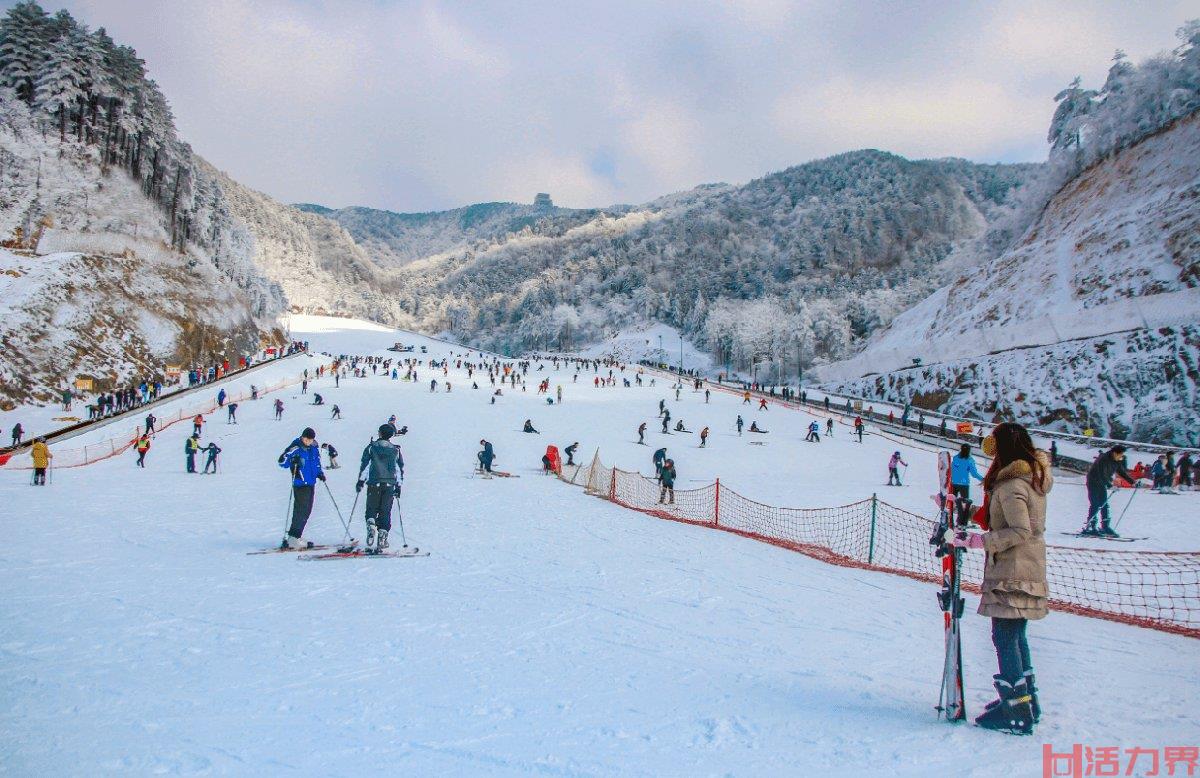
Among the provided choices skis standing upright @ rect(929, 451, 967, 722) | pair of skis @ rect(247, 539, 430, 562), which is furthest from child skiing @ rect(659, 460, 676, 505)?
skis standing upright @ rect(929, 451, 967, 722)

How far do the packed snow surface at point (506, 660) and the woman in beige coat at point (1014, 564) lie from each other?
19 cm

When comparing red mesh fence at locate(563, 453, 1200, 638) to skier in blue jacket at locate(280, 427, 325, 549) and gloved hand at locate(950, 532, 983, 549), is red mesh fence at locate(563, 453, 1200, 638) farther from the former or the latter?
skier in blue jacket at locate(280, 427, 325, 549)

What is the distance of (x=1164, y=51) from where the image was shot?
4869cm

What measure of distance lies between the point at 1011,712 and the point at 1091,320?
→ 4549cm

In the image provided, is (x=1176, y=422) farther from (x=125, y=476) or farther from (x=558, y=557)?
(x=125, y=476)

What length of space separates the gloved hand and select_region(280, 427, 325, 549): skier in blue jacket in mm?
7173

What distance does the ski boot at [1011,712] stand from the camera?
3.36 meters

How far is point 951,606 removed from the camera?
11.6 ft

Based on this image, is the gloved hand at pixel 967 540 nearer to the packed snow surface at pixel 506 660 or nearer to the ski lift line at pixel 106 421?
the packed snow surface at pixel 506 660

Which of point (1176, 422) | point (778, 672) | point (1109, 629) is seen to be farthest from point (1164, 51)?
point (778, 672)

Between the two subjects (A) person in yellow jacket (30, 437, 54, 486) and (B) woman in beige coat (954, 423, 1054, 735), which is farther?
(A) person in yellow jacket (30, 437, 54, 486)

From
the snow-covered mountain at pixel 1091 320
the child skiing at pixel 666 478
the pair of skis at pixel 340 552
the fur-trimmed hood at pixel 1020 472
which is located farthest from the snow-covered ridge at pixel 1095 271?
the pair of skis at pixel 340 552

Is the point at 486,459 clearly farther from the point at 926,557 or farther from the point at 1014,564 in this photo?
the point at 1014,564

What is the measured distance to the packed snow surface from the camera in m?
3.26
